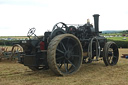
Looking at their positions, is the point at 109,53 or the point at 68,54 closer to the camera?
the point at 68,54

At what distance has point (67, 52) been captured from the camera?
6.55 metres

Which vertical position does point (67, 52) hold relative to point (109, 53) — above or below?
above

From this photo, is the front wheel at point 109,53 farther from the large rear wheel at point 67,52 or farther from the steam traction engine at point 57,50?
the large rear wheel at point 67,52

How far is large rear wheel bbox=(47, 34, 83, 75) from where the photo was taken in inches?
235

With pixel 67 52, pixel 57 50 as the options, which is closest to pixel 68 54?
pixel 67 52

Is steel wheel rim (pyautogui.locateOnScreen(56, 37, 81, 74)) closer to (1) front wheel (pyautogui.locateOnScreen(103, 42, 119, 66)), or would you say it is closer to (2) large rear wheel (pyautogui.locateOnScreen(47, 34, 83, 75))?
(2) large rear wheel (pyautogui.locateOnScreen(47, 34, 83, 75))

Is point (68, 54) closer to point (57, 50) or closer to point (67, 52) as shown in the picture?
point (67, 52)

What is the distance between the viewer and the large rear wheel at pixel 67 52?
5.97 m

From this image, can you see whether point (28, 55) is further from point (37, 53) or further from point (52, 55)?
point (52, 55)

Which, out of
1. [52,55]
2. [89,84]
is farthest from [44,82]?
[89,84]

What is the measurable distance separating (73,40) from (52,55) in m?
1.41

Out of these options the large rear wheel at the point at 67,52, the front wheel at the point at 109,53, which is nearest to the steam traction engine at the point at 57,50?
the large rear wheel at the point at 67,52

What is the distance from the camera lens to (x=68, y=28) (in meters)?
7.45

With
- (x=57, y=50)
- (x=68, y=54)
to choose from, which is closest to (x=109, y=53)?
(x=68, y=54)
